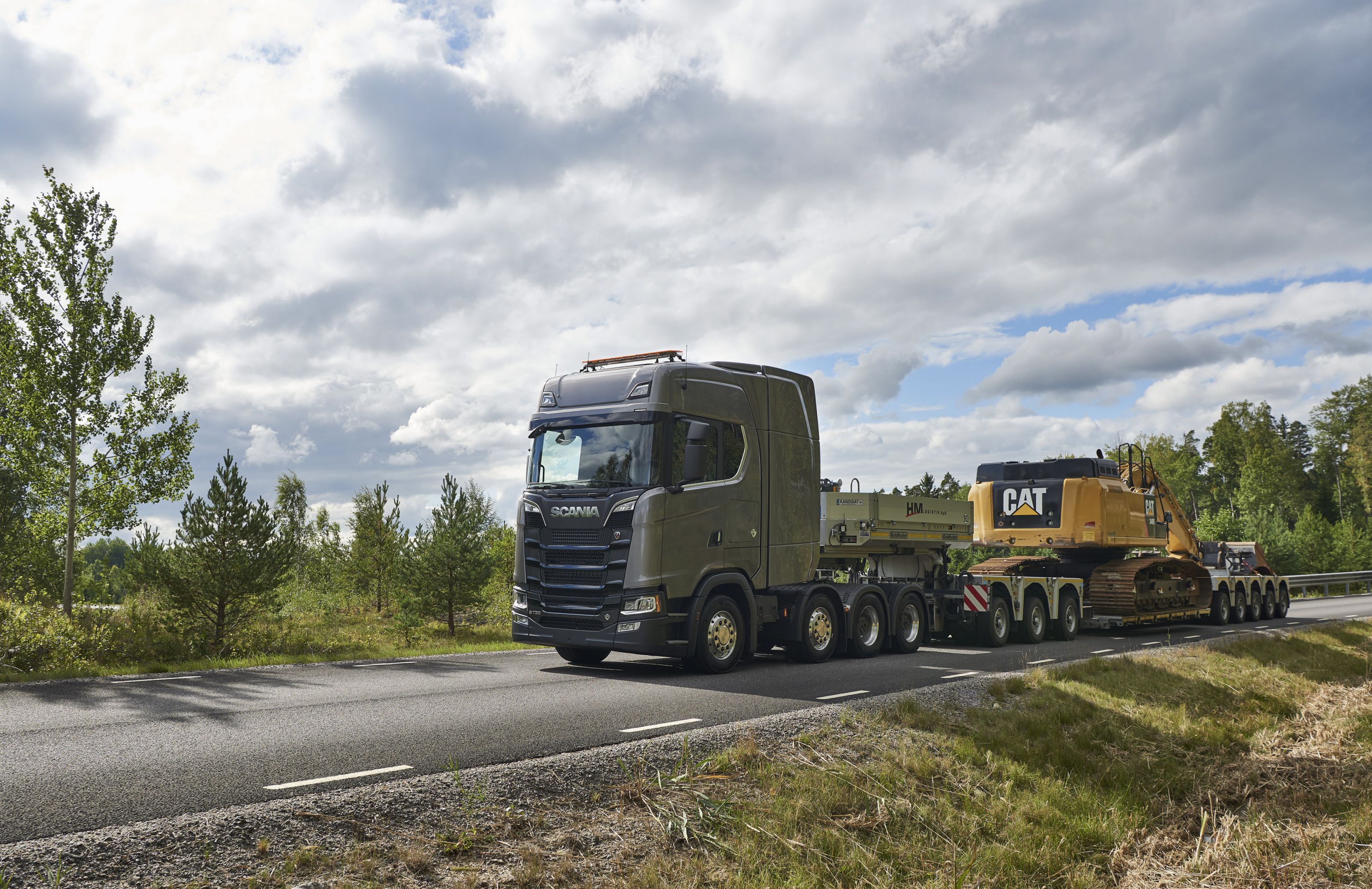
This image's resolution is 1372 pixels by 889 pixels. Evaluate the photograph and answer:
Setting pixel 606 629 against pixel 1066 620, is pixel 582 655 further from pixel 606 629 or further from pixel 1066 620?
pixel 1066 620

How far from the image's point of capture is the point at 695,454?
1067 cm

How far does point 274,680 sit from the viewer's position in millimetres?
10352

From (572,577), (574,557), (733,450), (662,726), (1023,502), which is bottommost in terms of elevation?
(662,726)

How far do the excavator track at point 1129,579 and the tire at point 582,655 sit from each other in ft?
27.9

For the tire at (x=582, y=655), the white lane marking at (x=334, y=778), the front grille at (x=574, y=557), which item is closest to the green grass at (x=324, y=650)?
the tire at (x=582, y=655)

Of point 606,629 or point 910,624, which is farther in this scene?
point 910,624

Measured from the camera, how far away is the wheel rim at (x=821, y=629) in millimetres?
12445

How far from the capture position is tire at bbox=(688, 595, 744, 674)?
1082 centimetres

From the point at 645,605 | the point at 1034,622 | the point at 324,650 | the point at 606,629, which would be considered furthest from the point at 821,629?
the point at 324,650

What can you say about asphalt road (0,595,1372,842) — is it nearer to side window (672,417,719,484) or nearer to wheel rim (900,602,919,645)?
wheel rim (900,602,919,645)

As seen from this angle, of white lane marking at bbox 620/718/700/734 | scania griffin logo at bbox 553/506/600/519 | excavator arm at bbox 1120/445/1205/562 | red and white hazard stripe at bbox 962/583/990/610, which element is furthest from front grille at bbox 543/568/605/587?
excavator arm at bbox 1120/445/1205/562

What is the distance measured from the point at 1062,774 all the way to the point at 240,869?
6.01 m

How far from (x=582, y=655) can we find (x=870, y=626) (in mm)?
4534

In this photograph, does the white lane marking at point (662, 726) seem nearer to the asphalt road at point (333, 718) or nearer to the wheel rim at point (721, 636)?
the asphalt road at point (333, 718)
